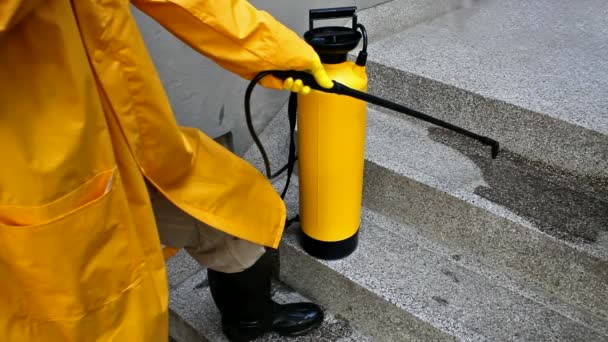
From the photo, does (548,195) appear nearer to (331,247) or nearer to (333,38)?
(331,247)

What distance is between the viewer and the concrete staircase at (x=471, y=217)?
5.53 ft

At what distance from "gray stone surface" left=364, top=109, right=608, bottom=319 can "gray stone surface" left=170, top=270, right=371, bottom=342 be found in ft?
1.51

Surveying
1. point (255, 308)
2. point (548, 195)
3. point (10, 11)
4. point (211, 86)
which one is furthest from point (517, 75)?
point (10, 11)

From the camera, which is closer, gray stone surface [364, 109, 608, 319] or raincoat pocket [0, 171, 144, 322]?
raincoat pocket [0, 171, 144, 322]

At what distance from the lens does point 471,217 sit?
1.83 meters

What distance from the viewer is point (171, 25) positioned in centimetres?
108

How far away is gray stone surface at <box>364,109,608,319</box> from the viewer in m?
1.67

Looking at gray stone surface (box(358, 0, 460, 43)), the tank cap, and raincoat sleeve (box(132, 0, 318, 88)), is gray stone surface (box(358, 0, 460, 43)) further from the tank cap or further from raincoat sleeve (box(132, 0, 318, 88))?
raincoat sleeve (box(132, 0, 318, 88))

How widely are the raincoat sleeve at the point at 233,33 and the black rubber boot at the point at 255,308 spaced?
0.72m

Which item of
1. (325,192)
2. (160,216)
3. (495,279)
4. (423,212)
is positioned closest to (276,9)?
(325,192)

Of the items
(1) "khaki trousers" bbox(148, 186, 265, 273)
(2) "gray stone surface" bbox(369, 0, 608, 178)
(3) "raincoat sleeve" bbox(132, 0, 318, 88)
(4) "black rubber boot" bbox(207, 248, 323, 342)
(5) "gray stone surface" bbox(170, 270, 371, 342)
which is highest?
(3) "raincoat sleeve" bbox(132, 0, 318, 88)

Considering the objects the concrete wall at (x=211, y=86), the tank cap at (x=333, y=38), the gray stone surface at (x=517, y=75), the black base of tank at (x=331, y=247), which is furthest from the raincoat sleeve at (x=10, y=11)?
the gray stone surface at (x=517, y=75)

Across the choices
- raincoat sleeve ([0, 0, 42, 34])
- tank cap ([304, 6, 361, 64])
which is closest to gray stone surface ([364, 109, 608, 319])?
tank cap ([304, 6, 361, 64])

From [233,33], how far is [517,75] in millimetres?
1507
